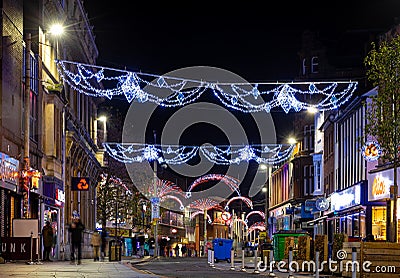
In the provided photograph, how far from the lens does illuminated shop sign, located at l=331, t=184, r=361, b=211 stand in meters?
49.2

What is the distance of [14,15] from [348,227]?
2765 centimetres

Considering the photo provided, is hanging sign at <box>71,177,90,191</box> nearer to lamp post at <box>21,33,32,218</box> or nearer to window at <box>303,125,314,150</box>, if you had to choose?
lamp post at <box>21,33,32,218</box>

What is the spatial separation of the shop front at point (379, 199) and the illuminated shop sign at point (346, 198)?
4.03 feet

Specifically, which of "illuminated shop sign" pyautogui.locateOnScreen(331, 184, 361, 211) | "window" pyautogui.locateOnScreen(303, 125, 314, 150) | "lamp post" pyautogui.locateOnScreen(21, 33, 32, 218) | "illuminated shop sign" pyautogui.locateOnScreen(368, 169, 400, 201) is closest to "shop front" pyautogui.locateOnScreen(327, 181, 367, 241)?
"illuminated shop sign" pyautogui.locateOnScreen(331, 184, 361, 211)

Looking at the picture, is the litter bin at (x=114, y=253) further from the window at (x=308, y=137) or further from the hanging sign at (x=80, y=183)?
the window at (x=308, y=137)

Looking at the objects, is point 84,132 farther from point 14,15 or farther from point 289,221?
point 289,221

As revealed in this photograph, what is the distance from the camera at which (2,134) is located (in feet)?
112

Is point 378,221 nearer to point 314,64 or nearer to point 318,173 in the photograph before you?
point 318,173

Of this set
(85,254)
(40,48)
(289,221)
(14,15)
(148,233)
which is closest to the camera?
(14,15)

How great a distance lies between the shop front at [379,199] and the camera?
1703 inches

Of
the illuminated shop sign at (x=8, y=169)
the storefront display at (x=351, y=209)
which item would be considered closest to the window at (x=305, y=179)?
the storefront display at (x=351, y=209)

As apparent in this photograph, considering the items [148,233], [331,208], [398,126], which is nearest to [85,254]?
[331,208]

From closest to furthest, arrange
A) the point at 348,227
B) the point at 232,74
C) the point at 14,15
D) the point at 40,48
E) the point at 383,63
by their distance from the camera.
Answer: the point at 383,63 < the point at 14,15 < the point at 40,48 < the point at 232,74 < the point at 348,227

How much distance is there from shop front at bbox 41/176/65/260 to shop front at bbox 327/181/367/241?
15.7 metres
